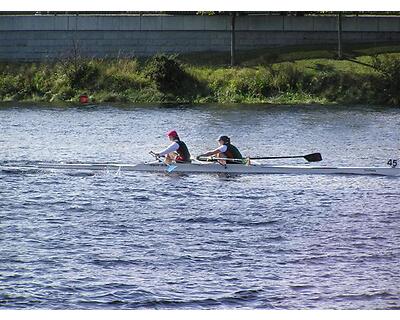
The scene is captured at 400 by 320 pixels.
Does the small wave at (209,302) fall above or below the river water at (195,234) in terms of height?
below

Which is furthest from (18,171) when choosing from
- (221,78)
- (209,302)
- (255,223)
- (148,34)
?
(148,34)

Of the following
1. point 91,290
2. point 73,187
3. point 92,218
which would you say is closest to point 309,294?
point 91,290

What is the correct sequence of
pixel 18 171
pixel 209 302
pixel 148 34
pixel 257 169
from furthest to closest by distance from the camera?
pixel 148 34 → pixel 18 171 → pixel 257 169 → pixel 209 302

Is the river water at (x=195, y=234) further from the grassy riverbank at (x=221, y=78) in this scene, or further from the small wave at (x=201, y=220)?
the grassy riverbank at (x=221, y=78)

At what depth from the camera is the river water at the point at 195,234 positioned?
18.9m

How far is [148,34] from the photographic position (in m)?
60.1

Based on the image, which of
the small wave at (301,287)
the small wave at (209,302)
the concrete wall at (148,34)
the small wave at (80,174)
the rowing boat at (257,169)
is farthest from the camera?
the concrete wall at (148,34)

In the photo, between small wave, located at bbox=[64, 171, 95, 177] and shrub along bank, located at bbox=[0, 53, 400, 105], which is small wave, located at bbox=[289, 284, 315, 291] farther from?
shrub along bank, located at bbox=[0, 53, 400, 105]

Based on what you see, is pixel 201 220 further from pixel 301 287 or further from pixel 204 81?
pixel 204 81

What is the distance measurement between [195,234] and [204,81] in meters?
34.5

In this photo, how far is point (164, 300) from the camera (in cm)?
1848

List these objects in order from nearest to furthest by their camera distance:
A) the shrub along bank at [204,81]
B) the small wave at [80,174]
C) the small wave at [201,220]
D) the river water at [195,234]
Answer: the river water at [195,234]
the small wave at [201,220]
the small wave at [80,174]
the shrub along bank at [204,81]

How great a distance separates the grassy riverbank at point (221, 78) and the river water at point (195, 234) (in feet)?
49.8

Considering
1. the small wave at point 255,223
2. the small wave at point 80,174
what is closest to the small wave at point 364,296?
the small wave at point 255,223
